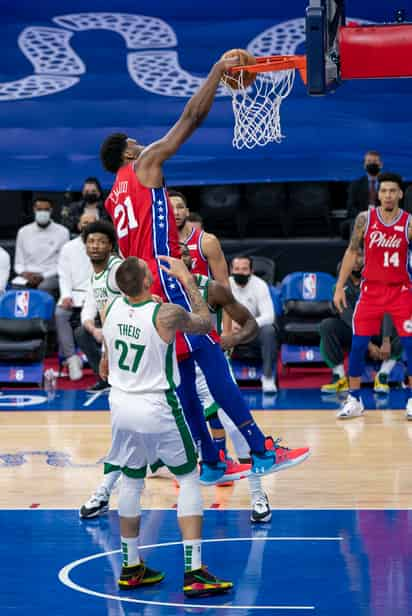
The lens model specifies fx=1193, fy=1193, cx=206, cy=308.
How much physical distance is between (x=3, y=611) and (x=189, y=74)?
8309 mm

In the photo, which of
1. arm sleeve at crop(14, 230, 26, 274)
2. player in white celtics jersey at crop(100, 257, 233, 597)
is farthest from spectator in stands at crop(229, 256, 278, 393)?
player in white celtics jersey at crop(100, 257, 233, 597)

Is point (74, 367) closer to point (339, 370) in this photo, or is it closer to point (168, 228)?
point (339, 370)

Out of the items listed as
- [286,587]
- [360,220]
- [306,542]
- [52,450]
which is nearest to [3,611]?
[286,587]

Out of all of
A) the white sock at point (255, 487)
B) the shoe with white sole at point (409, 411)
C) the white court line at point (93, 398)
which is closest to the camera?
the white sock at point (255, 487)

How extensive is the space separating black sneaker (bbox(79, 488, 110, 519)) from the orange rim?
2575 millimetres

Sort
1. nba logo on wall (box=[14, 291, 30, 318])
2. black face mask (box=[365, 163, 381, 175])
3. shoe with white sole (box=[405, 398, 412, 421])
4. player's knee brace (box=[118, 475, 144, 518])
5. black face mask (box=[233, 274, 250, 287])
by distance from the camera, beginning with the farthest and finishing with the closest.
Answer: black face mask (box=[365, 163, 381, 175])
nba logo on wall (box=[14, 291, 30, 318])
black face mask (box=[233, 274, 250, 287])
shoe with white sole (box=[405, 398, 412, 421])
player's knee brace (box=[118, 475, 144, 518])

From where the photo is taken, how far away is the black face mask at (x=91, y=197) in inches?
500

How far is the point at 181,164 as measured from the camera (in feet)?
41.3

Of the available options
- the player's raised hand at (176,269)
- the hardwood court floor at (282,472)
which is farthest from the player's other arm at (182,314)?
the hardwood court floor at (282,472)

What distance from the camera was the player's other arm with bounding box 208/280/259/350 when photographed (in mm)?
6691

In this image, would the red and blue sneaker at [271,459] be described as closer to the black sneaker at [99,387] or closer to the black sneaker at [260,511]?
the black sneaker at [260,511]

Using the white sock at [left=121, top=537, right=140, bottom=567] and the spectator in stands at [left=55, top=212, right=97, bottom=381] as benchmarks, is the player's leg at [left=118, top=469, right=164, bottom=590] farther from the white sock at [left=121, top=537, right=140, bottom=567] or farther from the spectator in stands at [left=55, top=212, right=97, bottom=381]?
the spectator in stands at [left=55, top=212, right=97, bottom=381]

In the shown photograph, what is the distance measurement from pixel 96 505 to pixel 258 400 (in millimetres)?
3881

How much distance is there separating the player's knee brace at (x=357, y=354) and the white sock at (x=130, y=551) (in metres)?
4.71
